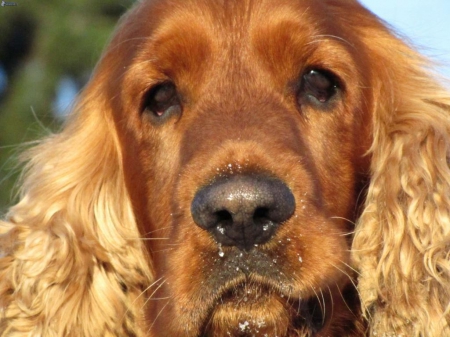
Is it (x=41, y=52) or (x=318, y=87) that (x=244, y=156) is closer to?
(x=318, y=87)

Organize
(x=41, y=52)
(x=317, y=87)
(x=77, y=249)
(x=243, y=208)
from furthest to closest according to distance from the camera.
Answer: (x=41, y=52), (x=77, y=249), (x=317, y=87), (x=243, y=208)

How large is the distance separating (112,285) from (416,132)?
146cm

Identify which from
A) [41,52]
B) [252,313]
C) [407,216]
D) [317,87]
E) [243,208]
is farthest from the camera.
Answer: [41,52]

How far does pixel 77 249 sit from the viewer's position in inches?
147

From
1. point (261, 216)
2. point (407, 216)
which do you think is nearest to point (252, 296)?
point (261, 216)

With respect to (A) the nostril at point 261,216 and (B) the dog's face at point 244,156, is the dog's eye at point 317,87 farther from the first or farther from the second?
(A) the nostril at point 261,216

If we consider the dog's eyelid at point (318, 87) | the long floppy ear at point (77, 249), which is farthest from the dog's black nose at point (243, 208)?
Result: the long floppy ear at point (77, 249)

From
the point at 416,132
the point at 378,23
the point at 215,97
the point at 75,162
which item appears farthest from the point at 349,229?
the point at 75,162

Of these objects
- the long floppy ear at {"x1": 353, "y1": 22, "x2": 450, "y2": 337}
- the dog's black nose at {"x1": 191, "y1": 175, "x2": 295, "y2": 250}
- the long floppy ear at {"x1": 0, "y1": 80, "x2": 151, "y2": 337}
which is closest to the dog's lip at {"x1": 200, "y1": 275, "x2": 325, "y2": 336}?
the dog's black nose at {"x1": 191, "y1": 175, "x2": 295, "y2": 250}

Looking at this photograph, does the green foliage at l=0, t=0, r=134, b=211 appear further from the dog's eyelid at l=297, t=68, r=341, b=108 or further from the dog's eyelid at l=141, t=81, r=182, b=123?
the dog's eyelid at l=297, t=68, r=341, b=108

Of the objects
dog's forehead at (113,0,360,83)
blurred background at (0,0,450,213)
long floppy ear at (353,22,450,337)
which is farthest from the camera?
blurred background at (0,0,450,213)

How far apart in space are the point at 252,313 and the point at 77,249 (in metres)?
0.99

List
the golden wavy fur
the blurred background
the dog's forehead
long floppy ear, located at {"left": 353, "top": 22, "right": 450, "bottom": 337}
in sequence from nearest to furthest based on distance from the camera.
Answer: the golden wavy fur < long floppy ear, located at {"left": 353, "top": 22, "right": 450, "bottom": 337} < the dog's forehead < the blurred background

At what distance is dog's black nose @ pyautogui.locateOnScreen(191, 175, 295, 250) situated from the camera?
298 centimetres
